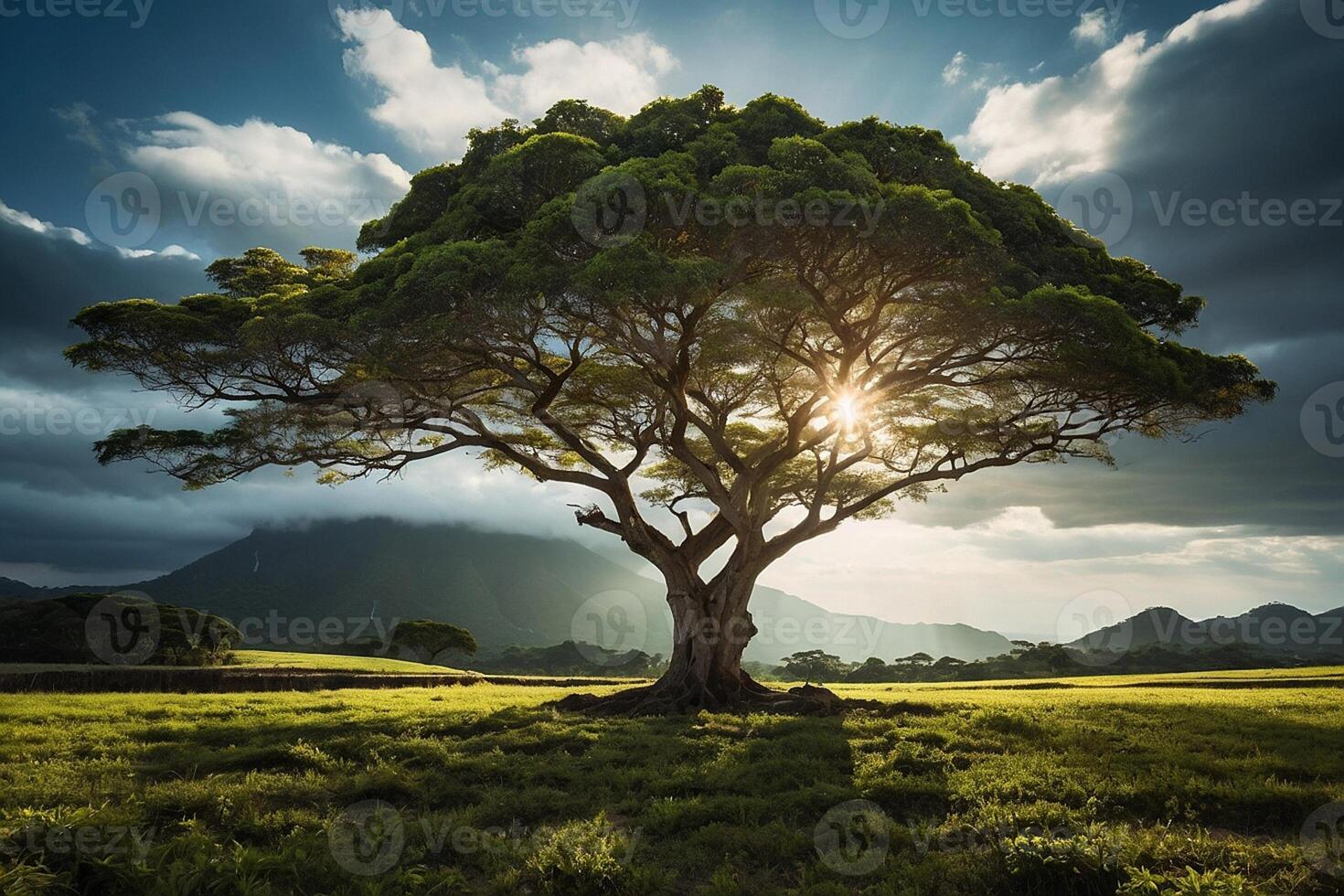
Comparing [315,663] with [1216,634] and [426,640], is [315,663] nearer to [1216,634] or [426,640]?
[426,640]

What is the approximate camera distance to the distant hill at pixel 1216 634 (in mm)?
68000

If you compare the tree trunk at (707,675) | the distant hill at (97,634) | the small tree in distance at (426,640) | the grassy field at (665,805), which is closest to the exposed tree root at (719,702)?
the tree trunk at (707,675)

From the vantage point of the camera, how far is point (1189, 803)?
7613 millimetres

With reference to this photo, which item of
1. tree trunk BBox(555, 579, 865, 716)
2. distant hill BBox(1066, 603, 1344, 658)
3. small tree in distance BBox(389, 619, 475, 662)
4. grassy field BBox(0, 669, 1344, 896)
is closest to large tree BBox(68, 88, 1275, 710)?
tree trunk BBox(555, 579, 865, 716)

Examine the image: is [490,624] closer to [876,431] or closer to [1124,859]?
[876,431]

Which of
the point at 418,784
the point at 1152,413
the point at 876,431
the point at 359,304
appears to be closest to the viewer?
the point at 418,784

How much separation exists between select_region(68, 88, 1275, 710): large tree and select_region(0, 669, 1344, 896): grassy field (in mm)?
6552

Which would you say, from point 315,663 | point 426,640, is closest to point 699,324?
point 315,663

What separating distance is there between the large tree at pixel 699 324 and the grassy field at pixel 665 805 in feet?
21.5

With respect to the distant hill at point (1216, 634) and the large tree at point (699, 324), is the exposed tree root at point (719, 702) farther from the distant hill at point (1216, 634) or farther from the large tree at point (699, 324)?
the distant hill at point (1216, 634)

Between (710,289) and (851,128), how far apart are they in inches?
200

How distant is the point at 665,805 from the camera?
24.9ft

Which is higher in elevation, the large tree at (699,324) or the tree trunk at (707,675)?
the large tree at (699,324)

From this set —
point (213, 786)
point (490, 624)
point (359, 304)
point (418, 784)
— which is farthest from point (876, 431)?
point (490, 624)
